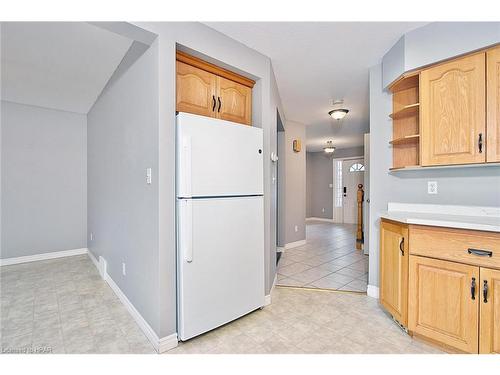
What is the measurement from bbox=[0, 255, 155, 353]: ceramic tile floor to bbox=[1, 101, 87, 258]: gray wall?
0.67m

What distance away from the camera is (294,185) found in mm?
5062

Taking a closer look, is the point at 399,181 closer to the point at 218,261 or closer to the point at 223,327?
the point at 218,261

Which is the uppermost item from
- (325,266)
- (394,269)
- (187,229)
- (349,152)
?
(349,152)

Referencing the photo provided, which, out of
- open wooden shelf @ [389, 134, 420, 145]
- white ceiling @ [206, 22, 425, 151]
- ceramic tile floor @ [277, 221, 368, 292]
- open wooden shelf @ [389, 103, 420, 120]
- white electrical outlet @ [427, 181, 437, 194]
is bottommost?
ceramic tile floor @ [277, 221, 368, 292]

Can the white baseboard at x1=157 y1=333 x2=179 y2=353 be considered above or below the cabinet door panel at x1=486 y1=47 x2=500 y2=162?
below

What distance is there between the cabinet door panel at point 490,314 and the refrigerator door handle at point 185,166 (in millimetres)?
2003

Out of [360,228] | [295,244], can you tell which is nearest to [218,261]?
[295,244]

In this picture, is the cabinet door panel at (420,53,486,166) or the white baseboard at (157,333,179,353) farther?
the cabinet door panel at (420,53,486,166)

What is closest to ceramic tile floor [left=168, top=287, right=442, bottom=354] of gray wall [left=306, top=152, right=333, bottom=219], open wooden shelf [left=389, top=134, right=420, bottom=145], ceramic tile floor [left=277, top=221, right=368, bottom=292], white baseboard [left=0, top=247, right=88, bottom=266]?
ceramic tile floor [left=277, top=221, right=368, bottom=292]

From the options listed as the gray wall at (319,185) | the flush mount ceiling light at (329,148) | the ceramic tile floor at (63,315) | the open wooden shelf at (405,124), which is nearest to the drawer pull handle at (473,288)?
the open wooden shelf at (405,124)

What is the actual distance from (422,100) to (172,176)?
2159mm

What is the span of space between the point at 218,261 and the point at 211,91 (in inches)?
56.4

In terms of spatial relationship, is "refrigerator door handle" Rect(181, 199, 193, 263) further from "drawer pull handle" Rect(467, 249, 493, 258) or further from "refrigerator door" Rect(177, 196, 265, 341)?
"drawer pull handle" Rect(467, 249, 493, 258)

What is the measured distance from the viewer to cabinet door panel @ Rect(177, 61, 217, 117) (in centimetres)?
196
